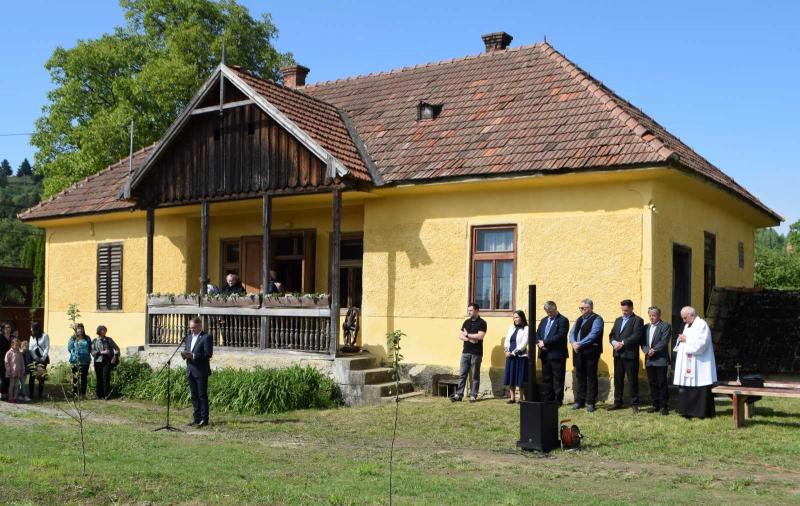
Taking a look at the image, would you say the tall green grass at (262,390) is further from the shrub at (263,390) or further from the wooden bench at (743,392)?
the wooden bench at (743,392)

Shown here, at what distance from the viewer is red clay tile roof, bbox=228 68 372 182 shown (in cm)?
1666

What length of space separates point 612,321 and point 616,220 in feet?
5.44

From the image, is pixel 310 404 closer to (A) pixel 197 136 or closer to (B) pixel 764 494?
(A) pixel 197 136

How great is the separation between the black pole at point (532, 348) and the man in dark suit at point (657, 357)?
3282 mm

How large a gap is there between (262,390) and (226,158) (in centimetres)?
525

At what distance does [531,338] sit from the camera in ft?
34.1

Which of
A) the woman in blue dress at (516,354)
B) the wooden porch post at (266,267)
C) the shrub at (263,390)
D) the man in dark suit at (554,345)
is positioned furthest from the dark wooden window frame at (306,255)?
the man in dark suit at (554,345)

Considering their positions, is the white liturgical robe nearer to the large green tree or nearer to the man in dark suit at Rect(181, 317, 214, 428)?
the man in dark suit at Rect(181, 317, 214, 428)

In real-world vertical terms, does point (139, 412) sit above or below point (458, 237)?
below

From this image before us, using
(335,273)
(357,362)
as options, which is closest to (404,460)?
(357,362)

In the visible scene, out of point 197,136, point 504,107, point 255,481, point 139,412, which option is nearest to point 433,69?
point 504,107

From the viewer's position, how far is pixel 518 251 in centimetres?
1570

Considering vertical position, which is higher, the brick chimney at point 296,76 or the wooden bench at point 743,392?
the brick chimney at point 296,76

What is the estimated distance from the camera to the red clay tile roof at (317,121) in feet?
54.6
